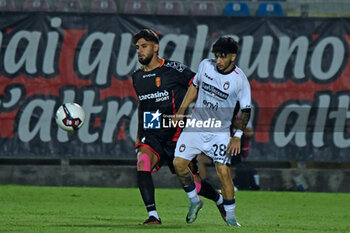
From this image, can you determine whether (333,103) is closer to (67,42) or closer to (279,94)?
(279,94)

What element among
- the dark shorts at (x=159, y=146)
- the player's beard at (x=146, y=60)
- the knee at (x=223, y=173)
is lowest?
the knee at (x=223, y=173)

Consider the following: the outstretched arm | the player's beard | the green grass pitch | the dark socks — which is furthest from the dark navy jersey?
the green grass pitch

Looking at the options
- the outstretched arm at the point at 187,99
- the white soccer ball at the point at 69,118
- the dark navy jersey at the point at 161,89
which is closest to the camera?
the outstretched arm at the point at 187,99

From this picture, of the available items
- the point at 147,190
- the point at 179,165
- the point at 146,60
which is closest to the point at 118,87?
the point at 146,60

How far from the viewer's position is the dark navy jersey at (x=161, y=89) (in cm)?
954

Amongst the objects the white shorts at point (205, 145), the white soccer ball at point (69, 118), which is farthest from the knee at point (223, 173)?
the white soccer ball at point (69, 118)

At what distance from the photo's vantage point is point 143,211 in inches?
460

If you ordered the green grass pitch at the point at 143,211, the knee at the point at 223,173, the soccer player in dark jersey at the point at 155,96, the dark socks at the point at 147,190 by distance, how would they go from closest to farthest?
the green grass pitch at the point at 143,211, the dark socks at the point at 147,190, the knee at the point at 223,173, the soccer player in dark jersey at the point at 155,96

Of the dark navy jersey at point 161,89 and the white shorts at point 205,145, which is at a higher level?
the dark navy jersey at point 161,89

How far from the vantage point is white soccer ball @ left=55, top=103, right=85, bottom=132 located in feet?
34.9

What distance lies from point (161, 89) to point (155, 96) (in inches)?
3.8

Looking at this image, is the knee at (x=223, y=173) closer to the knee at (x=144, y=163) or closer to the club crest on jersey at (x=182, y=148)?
the club crest on jersey at (x=182, y=148)

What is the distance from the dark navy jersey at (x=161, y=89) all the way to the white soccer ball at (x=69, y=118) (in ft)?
4.19

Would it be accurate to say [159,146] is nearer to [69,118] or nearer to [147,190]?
[147,190]
